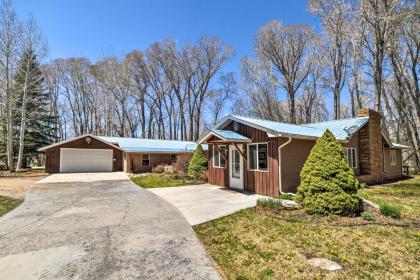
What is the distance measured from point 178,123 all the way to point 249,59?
1363 centimetres

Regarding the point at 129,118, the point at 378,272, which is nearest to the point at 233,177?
the point at 378,272

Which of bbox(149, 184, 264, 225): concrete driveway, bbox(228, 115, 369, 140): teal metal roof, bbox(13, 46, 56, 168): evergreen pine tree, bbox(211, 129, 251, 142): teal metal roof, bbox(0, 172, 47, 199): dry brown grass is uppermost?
bbox(13, 46, 56, 168): evergreen pine tree

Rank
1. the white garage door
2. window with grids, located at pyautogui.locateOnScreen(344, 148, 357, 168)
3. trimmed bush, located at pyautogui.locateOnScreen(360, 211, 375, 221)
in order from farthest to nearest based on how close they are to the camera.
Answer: the white garage door → window with grids, located at pyautogui.locateOnScreen(344, 148, 357, 168) → trimmed bush, located at pyautogui.locateOnScreen(360, 211, 375, 221)

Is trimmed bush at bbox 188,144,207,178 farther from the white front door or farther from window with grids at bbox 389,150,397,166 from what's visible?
window with grids at bbox 389,150,397,166

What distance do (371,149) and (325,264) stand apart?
12114 millimetres

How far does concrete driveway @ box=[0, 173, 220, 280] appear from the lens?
3680 millimetres

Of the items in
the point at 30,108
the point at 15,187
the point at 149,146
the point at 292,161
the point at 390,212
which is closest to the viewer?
the point at 390,212

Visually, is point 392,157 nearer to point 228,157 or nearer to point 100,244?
point 228,157

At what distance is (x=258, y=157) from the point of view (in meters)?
10.5

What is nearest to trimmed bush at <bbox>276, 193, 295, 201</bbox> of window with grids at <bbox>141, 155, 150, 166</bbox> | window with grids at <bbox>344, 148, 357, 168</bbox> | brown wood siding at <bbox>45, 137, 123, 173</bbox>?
window with grids at <bbox>344, 148, 357, 168</bbox>

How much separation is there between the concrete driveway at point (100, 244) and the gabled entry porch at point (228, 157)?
4307mm

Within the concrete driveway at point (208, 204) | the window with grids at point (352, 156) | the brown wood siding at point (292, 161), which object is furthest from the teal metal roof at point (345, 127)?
the concrete driveway at point (208, 204)

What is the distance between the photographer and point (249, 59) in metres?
26.7

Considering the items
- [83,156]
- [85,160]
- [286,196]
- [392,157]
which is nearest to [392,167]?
[392,157]
